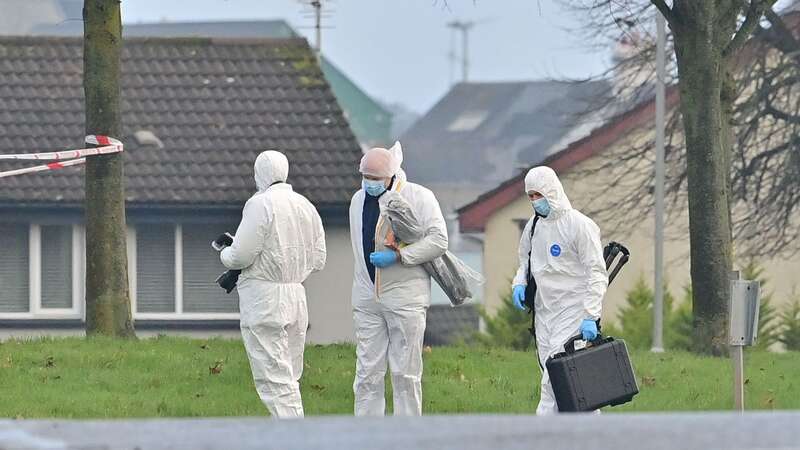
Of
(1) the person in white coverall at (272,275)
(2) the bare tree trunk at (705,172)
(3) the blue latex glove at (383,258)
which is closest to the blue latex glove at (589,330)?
(3) the blue latex glove at (383,258)

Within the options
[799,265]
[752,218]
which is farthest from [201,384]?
[799,265]

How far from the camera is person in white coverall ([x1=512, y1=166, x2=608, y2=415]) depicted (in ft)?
37.9

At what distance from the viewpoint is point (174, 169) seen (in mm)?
28312

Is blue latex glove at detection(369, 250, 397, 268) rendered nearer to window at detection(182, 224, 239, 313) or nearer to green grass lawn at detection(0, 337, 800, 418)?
green grass lawn at detection(0, 337, 800, 418)

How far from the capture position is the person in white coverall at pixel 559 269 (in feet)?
37.9

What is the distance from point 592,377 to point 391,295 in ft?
4.75

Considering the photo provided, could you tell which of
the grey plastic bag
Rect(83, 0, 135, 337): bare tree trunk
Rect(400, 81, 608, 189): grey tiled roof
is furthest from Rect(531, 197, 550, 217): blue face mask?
Rect(400, 81, 608, 189): grey tiled roof

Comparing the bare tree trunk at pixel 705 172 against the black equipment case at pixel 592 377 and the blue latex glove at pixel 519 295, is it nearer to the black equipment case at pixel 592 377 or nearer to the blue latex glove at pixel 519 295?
the blue latex glove at pixel 519 295

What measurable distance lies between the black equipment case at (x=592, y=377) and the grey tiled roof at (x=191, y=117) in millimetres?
15919

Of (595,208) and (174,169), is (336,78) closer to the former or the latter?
(595,208)

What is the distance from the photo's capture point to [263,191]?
11.9m

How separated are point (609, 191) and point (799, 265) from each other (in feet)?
23.3

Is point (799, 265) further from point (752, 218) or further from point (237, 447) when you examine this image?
point (237, 447)

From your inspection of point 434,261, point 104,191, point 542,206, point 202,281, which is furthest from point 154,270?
point 542,206
